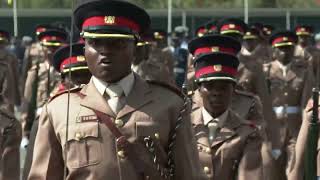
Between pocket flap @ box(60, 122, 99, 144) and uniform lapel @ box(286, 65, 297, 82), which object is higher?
pocket flap @ box(60, 122, 99, 144)

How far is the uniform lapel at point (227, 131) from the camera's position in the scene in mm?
7949

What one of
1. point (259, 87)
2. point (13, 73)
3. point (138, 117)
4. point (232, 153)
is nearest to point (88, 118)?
point (138, 117)

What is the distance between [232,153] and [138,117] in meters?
2.56

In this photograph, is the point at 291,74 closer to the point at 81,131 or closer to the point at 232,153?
the point at 232,153

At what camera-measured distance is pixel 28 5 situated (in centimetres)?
3341

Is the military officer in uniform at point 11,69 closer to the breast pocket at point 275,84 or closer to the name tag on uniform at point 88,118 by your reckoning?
the breast pocket at point 275,84

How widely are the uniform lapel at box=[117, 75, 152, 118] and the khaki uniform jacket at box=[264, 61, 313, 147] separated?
887 centimetres

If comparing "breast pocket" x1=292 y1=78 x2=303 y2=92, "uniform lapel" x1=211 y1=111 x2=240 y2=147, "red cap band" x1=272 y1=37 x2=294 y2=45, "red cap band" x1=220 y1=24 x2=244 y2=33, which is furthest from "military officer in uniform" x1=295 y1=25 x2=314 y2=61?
"uniform lapel" x1=211 y1=111 x2=240 y2=147

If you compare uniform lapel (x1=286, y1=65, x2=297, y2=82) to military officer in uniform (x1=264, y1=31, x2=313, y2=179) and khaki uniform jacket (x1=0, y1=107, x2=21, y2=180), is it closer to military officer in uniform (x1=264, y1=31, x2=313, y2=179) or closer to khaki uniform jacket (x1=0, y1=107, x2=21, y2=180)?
military officer in uniform (x1=264, y1=31, x2=313, y2=179)

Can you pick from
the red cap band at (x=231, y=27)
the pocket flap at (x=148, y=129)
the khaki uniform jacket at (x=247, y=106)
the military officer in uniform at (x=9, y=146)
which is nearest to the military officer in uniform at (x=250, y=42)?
the red cap band at (x=231, y=27)

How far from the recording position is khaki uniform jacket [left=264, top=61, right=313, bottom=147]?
1443cm

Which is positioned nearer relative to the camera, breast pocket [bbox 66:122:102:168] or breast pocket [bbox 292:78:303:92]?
breast pocket [bbox 66:122:102:168]

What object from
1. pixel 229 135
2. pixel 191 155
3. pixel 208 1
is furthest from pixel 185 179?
pixel 208 1

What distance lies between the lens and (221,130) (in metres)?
8.04
